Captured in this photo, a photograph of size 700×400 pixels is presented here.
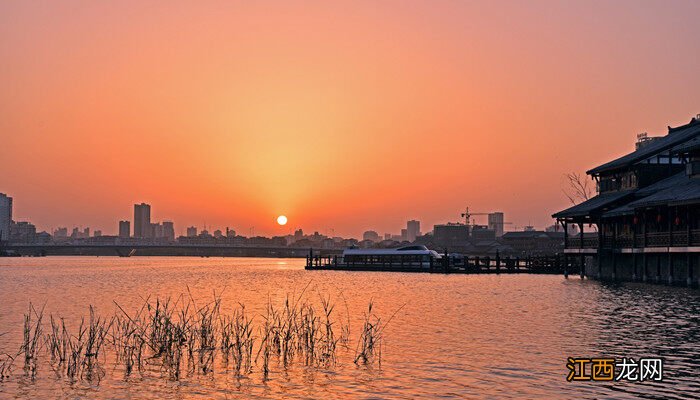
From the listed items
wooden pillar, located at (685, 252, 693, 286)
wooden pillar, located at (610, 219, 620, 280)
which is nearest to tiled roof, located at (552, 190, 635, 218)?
wooden pillar, located at (610, 219, 620, 280)

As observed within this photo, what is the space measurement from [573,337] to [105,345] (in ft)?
63.1

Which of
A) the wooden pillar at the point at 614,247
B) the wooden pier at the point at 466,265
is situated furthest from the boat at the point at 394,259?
the wooden pillar at the point at 614,247

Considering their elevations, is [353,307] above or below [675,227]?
below

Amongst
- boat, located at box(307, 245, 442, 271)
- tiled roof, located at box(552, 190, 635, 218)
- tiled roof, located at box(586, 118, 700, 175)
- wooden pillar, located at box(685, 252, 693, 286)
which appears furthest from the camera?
boat, located at box(307, 245, 442, 271)

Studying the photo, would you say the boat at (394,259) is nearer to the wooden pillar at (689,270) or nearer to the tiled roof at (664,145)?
the tiled roof at (664,145)

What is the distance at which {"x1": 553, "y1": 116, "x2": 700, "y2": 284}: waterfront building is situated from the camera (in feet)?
208

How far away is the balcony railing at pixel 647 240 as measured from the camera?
61.3 m

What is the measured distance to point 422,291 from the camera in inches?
2800

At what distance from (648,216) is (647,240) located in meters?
3.34

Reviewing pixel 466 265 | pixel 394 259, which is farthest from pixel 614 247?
pixel 394 259

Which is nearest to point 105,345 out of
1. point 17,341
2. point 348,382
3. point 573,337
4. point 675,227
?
point 17,341

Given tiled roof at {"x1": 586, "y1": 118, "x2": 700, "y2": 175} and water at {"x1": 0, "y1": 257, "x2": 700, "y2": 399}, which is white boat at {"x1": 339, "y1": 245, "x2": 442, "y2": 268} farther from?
water at {"x1": 0, "y1": 257, "x2": 700, "y2": 399}

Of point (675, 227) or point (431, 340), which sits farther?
point (675, 227)

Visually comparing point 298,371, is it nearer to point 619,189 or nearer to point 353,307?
point 353,307
